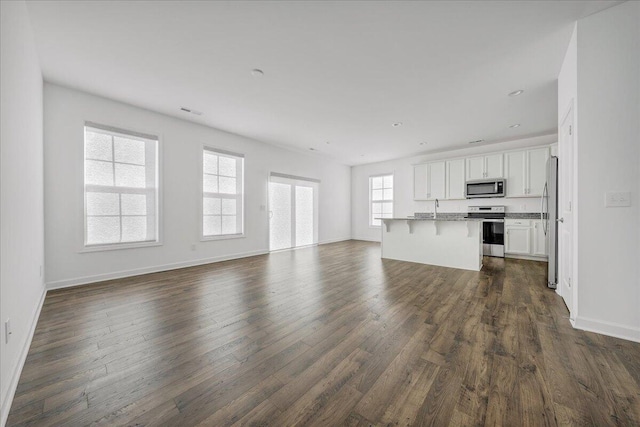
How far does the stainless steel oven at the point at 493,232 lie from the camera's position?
5.60 meters

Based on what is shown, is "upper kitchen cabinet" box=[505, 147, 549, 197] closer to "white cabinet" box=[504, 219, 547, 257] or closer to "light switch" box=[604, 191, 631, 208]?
"white cabinet" box=[504, 219, 547, 257]

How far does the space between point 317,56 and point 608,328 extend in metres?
3.66

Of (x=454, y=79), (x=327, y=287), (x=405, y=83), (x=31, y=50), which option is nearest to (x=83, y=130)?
(x=31, y=50)

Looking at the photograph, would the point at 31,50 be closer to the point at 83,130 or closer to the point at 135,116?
the point at 83,130

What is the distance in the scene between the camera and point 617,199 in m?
A: 2.07

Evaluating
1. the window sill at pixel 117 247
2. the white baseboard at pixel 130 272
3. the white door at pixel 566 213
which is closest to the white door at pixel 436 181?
the white door at pixel 566 213

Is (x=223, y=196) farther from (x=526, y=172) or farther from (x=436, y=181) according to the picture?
(x=526, y=172)

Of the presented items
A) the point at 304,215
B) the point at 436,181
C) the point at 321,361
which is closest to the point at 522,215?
the point at 436,181

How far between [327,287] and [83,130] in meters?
4.04

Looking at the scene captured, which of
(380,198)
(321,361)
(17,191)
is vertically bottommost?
(321,361)

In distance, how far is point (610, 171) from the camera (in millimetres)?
2102

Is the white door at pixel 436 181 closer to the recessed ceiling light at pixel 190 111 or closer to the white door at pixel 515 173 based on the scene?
the white door at pixel 515 173

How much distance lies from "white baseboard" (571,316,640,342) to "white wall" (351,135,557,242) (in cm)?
429

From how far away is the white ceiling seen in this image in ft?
6.91
